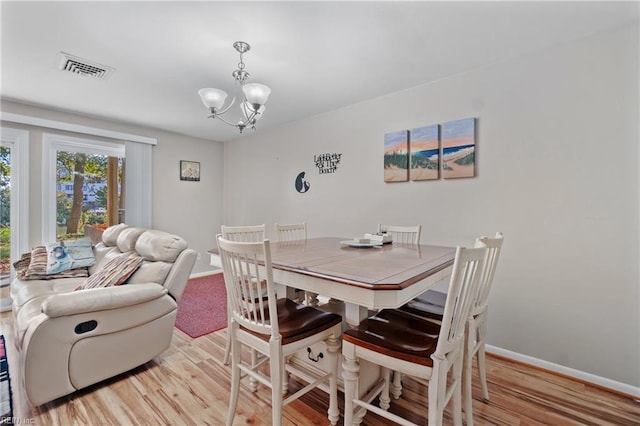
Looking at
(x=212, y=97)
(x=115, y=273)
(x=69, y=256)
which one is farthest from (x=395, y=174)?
(x=69, y=256)

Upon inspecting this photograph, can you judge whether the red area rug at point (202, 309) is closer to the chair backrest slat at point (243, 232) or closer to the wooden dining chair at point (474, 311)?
the chair backrest slat at point (243, 232)

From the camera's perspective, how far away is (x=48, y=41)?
2.03 meters

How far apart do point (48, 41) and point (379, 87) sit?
Answer: 2598 mm

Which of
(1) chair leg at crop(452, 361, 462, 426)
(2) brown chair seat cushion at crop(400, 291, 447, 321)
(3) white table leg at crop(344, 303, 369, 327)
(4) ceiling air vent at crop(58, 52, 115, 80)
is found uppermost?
(4) ceiling air vent at crop(58, 52, 115, 80)

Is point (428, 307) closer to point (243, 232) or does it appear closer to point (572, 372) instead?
point (572, 372)

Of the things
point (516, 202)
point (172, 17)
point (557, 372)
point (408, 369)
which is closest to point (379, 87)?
point (516, 202)

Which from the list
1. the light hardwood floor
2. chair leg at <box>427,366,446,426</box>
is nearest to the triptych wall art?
the light hardwood floor

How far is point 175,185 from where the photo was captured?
460 centimetres

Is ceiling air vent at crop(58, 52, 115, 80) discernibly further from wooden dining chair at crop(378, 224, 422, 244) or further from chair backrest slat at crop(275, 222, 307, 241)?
wooden dining chair at crop(378, 224, 422, 244)

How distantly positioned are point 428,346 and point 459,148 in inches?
72.7

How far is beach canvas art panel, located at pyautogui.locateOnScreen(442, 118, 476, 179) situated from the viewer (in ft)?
8.04

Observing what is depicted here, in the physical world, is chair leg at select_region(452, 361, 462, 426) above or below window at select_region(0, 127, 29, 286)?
below

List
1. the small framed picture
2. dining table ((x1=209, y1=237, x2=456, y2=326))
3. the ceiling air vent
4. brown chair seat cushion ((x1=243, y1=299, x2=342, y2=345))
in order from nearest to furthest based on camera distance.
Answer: dining table ((x1=209, y1=237, x2=456, y2=326)) < brown chair seat cushion ((x1=243, y1=299, x2=342, y2=345)) < the ceiling air vent < the small framed picture

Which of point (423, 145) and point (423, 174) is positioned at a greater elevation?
point (423, 145)
